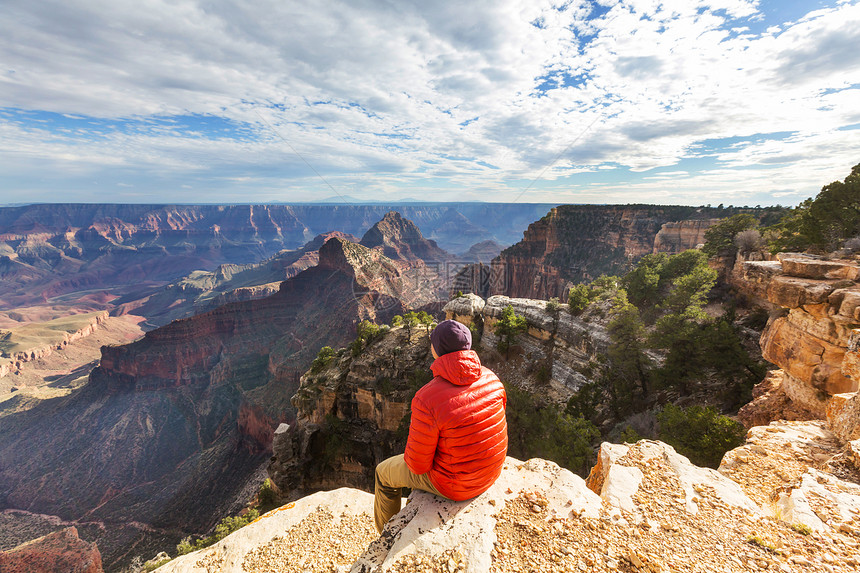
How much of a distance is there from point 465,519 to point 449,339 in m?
2.77

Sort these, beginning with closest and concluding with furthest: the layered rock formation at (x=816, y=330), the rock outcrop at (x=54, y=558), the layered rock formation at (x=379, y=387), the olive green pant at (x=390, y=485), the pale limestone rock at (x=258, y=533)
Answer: the olive green pant at (x=390, y=485) < the pale limestone rock at (x=258, y=533) < the layered rock formation at (x=816, y=330) < the rock outcrop at (x=54, y=558) < the layered rock formation at (x=379, y=387)

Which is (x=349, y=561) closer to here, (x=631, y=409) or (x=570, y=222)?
(x=631, y=409)

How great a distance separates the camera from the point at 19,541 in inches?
1359

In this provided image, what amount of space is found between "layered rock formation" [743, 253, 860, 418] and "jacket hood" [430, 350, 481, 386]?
10.8m

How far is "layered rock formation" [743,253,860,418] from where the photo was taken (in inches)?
338

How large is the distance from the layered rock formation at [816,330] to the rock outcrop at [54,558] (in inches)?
1760

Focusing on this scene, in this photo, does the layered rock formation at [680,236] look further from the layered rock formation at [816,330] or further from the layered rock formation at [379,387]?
the layered rock formation at [816,330]

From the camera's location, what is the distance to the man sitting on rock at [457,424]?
14.3 feet

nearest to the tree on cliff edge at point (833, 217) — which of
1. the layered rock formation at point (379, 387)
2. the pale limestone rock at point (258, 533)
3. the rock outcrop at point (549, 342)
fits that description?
the rock outcrop at point (549, 342)

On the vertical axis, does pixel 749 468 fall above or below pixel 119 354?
above

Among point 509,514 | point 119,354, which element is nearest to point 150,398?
point 119,354

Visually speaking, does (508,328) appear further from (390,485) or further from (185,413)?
(185,413)

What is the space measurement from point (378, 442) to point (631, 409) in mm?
19475

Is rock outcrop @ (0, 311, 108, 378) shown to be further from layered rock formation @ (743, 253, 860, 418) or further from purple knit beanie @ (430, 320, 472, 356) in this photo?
layered rock formation @ (743, 253, 860, 418)
